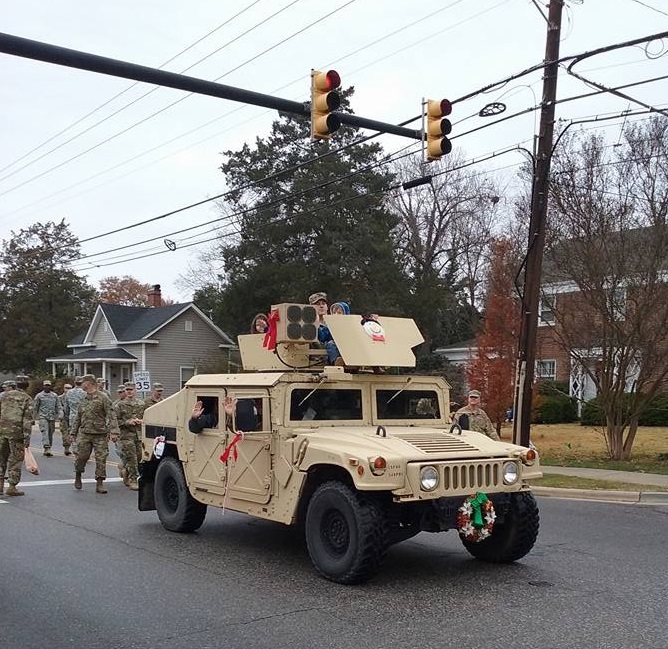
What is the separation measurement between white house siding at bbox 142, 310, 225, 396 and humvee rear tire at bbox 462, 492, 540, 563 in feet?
113

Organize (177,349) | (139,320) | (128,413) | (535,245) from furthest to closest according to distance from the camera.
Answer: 1. (139,320)
2. (177,349)
3. (535,245)
4. (128,413)

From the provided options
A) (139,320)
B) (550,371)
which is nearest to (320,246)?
(550,371)

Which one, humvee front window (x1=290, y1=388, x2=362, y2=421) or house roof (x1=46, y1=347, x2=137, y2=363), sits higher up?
house roof (x1=46, y1=347, x2=137, y2=363)

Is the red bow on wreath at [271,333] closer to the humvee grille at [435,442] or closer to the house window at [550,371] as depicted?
the humvee grille at [435,442]

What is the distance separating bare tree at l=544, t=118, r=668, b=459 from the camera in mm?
15906

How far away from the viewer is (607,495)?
12.4 meters

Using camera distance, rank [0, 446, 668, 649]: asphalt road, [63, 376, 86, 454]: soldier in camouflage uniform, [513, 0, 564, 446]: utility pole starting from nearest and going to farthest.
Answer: [0, 446, 668, 649]: asphalt road → [513, 0, 564, 446]: utility pole → [63, 376, 86, 454]: soldier in camouflage uniform

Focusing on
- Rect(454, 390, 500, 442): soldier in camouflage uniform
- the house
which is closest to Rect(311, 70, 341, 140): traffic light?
Rect(454, 390, 500, 442): soldier in camouflage uniform

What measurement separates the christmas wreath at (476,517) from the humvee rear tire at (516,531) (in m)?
0.52

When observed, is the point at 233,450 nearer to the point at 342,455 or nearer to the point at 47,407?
the point at 342,455

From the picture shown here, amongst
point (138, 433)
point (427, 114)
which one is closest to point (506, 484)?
point (427, 114)

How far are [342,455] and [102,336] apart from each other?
39.9 meters

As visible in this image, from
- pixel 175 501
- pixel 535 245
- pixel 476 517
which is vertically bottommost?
pixel 175 501

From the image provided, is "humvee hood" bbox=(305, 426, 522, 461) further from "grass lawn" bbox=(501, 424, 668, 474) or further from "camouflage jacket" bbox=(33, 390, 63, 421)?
"camouflage jacket" bbox=(33, 390, 63, 421)
